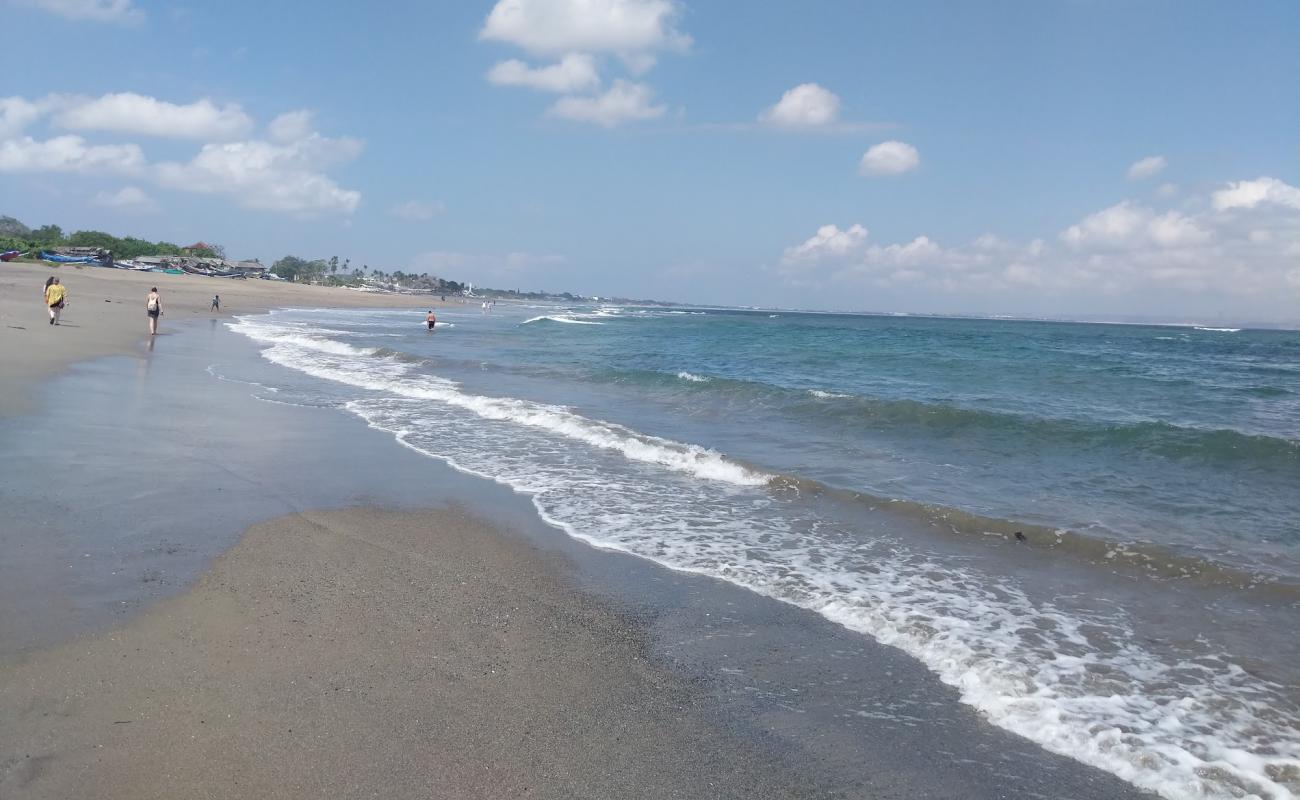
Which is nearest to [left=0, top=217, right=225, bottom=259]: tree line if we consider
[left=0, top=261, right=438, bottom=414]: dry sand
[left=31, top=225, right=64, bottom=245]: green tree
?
[left=31, top=225, right=64, bottom=245]: green tree

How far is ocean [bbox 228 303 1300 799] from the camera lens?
473cm

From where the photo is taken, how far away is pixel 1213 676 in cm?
511

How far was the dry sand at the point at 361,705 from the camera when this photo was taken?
3.44 meters

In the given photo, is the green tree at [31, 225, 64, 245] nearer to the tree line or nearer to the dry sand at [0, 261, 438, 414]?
the tree line

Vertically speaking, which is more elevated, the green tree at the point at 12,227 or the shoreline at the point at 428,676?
the green tree at the point at 12,227

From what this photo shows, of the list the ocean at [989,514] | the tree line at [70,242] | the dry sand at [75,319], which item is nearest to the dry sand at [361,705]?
the ocean at [989,514]

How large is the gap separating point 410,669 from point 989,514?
7028mm

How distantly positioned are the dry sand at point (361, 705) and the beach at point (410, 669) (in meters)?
0.01

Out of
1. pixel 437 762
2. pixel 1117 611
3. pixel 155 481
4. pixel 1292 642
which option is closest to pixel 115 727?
pixel 437 762

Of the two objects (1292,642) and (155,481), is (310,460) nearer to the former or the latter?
(155,481)

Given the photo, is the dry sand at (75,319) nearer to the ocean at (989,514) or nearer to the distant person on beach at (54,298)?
the distant person on beach at (54,298)

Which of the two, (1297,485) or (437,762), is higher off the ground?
(1297,485)

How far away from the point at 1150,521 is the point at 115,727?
9975 mm

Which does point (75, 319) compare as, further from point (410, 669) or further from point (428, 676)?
point (428, 676)
